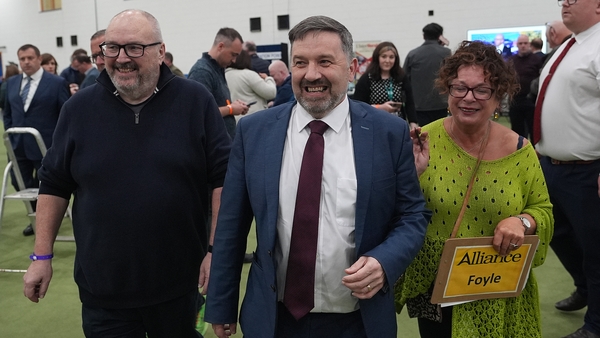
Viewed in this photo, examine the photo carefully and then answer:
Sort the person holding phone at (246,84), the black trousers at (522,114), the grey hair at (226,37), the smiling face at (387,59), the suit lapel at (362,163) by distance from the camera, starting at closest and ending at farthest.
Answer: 1. the suit lapel at (362,163)
2. the grey hair at (226,37)
3. the smiling face at (387,59)
4. the person holding phone at (246,84)
5. the black trousers at (522,114)

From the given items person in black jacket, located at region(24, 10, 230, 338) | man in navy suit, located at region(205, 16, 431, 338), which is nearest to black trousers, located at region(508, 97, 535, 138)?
person in black jacket, located at region(24, 10, 230, 338)

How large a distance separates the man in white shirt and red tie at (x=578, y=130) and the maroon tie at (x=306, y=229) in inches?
62.1

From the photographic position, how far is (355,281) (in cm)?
138

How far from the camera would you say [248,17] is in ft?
51.1

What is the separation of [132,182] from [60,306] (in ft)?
7.23

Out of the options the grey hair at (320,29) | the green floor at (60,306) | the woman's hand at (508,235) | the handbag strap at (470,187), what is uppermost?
the grey hair at (320,29)

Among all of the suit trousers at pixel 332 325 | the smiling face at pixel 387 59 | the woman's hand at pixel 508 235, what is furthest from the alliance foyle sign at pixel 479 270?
the smiling face at pixel 387 59

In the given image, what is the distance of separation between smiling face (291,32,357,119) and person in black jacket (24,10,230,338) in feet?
1.98

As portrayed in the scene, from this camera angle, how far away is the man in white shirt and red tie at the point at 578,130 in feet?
8.29

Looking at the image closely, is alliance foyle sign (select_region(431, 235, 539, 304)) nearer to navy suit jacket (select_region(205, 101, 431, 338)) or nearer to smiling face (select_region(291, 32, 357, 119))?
navy suit jacket (select_region(205, 101, 431, 338))

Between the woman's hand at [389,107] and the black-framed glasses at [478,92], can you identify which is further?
the woman's hand at [389,107]

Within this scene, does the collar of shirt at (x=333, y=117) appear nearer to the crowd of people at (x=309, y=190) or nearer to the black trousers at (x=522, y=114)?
the crowd of people at (x=309, y=190)

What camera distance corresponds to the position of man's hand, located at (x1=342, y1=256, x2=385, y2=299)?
4.51ft

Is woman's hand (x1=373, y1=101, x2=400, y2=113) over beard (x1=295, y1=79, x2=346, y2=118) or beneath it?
beneath
